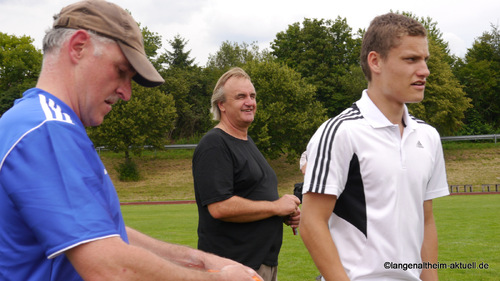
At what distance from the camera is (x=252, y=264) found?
4.72 m

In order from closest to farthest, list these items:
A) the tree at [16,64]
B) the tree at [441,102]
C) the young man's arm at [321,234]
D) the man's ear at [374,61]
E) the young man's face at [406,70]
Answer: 1. the young man's arm at [321,234]
2. the young man's face at [406,70]
3. the man's ear at [374,61]
4. the tree at [441,102]
5. the tree at [16,64]

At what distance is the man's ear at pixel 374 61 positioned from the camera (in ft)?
11.3

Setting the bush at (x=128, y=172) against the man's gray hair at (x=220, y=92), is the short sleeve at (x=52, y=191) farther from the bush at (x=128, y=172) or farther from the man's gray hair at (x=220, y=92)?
the bush at (x=128, y=172)

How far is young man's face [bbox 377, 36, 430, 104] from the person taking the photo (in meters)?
3.34

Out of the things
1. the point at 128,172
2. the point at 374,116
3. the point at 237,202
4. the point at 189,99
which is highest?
the point at 189,99

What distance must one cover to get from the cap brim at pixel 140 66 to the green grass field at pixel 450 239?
27.7 feet

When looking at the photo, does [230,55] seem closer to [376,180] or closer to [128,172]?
[128,172]

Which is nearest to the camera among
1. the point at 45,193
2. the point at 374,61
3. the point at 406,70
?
the point at 45,193

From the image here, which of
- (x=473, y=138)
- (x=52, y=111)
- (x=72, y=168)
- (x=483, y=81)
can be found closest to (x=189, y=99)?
(x=473, y=138)

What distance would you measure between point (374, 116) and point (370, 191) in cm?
53

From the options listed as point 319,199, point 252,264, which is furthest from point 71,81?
point 252,264

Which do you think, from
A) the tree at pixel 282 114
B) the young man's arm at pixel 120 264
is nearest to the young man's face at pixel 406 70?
the young man's arm at pixel 120 264

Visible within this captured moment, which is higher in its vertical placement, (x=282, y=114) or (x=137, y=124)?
(x=282, y=114)

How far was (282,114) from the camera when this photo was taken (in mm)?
54188
